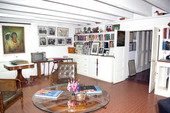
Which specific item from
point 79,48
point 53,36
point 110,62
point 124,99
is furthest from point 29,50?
point 124,99

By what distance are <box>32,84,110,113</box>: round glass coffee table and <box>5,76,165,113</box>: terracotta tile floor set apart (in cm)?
88

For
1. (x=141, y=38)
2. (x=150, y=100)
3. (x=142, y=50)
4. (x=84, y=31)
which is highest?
(x=84, y=31)

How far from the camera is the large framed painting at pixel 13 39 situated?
4912 mm

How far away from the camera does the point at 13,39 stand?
16.7 ft

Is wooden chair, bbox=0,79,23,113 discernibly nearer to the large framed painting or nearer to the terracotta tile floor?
the terracotta tile floor

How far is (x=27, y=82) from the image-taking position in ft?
16.2

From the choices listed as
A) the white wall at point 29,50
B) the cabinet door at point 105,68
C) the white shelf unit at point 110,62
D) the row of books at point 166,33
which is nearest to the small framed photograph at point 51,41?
the white wall at point 29,50

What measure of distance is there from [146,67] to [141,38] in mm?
1892

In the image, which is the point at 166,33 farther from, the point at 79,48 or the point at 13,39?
the point at 13,39

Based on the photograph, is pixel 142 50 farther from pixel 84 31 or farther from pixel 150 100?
pixel 150 100

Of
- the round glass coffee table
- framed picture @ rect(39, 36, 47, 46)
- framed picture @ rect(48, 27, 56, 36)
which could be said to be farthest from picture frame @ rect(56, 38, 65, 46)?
the round glass coffee table

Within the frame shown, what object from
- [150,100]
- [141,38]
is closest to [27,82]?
[150,100]

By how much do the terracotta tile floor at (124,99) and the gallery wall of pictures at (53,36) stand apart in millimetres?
2168

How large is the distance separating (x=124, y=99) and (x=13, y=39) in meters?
4.72
